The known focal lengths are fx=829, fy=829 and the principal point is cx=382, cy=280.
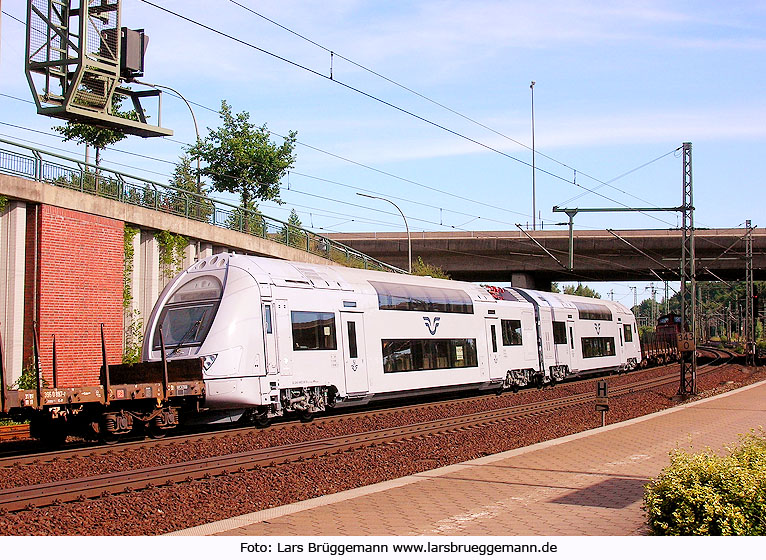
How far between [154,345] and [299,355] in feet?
10.2

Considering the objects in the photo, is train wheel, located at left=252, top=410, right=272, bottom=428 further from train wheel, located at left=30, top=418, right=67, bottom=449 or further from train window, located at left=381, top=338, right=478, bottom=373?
train window, located at left=381, top=338, right=478, bottom=373

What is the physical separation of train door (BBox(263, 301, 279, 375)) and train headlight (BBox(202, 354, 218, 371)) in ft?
4.36

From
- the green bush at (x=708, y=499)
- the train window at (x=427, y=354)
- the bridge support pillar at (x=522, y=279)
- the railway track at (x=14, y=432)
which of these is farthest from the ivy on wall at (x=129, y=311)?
the bridge support pillar at (x=522, y=279)

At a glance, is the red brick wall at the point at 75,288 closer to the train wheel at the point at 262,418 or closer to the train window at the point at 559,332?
the train wheel at the point at 262,418

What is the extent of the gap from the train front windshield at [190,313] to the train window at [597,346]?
22039 mm

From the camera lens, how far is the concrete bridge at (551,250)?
56.2m

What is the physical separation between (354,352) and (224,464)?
773 cm

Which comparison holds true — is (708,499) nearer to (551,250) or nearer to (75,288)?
(75,288)

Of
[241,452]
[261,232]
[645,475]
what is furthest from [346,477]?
[261,232]

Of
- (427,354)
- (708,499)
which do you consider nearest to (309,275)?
(427,354)

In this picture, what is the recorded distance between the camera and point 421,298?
78.6 feet

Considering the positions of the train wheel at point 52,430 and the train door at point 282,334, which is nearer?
the train wheel at point 52,430

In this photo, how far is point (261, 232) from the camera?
31.2 m

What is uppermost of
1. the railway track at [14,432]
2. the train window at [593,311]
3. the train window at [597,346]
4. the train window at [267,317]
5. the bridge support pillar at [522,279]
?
the bridge support pillar at [522,279]
